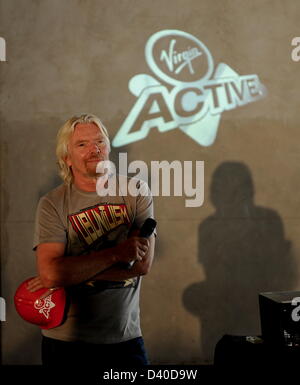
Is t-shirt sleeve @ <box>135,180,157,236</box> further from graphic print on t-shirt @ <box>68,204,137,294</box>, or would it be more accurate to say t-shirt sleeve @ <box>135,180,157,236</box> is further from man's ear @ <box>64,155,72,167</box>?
man's ear @ <box>64,155,72,167</box>

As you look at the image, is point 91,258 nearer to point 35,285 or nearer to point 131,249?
point 131,249

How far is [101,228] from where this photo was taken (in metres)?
2.06

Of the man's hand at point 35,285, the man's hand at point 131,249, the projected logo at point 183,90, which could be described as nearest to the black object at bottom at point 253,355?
the man's hand at point 131,249

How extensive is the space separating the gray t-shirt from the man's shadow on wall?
176cm

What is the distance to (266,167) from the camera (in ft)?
12.4

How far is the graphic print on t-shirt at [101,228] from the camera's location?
1990 millimetres

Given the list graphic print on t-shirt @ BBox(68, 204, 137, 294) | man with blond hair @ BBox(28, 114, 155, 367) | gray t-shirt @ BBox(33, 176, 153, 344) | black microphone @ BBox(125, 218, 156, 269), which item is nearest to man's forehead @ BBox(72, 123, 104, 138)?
man with blond hair @ BBox(28, 114, 155, 367)

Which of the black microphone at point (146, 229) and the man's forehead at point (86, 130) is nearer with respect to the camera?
the black microphone at point (146, 229)

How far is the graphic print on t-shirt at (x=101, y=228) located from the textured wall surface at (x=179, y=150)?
1.71 m

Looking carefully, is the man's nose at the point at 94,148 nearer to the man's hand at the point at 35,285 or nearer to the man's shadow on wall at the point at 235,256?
the man's hand at the point at 35,285

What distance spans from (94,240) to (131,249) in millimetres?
246

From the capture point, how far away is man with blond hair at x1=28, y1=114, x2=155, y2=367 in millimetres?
1919

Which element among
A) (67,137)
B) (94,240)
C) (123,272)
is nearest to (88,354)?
(123,272)
